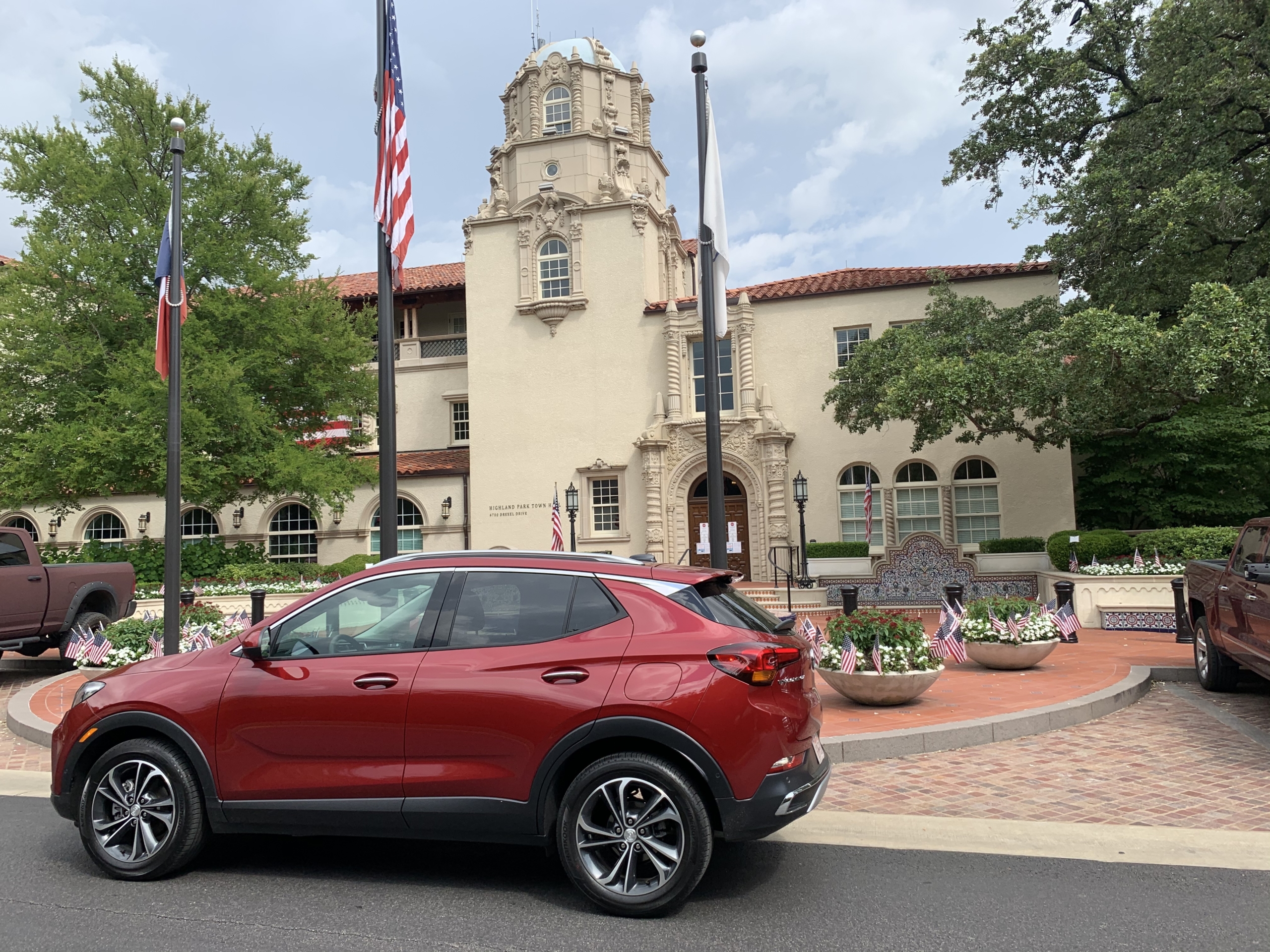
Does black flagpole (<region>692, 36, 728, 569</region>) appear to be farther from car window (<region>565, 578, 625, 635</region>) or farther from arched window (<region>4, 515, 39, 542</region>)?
arched window (<region>4, 515, 39, 542</region>)

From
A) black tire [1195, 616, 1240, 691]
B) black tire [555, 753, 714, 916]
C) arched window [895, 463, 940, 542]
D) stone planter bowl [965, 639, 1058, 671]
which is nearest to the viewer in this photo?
black tire [555, 753, 714, 916]

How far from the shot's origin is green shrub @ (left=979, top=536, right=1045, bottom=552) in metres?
22.6

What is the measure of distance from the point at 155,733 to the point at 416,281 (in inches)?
1178

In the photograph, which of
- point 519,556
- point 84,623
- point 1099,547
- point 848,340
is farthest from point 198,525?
point 519,556

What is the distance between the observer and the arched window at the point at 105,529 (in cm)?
2966

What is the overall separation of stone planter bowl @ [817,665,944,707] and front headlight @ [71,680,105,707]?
6679 millimetres

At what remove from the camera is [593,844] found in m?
4.52

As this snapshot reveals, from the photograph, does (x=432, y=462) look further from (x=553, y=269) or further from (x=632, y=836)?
(x=632, y=836)

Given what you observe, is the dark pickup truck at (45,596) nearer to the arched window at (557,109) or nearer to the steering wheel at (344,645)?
the steering wheel at (344,645)

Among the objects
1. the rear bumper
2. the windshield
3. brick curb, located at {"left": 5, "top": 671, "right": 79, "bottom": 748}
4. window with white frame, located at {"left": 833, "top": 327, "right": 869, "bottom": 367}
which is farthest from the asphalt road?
window with white frame, located at {"left": 833, "top": 327, "right": 869, "bottom": 367}

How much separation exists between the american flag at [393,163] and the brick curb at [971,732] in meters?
6.95

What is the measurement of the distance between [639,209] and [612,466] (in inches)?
310

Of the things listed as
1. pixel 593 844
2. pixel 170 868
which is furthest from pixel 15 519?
pixel 593 844

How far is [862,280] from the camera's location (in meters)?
26.2
